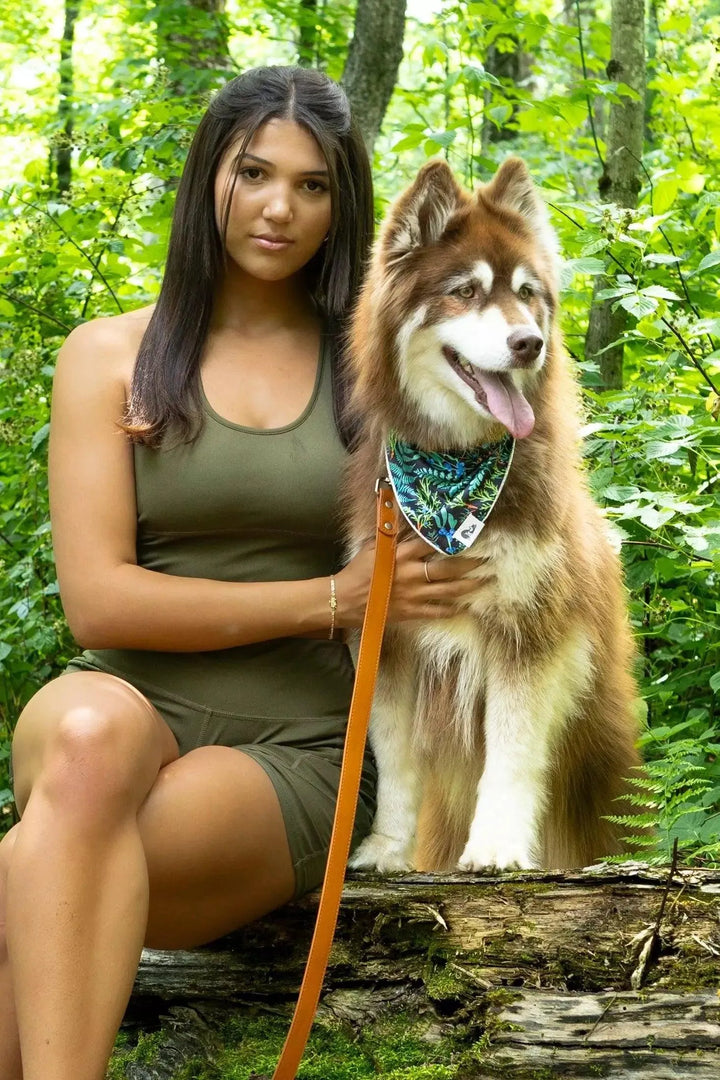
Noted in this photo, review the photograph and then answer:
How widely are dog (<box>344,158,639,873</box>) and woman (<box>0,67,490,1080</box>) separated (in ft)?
0.30

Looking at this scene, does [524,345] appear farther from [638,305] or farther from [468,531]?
[638,305]

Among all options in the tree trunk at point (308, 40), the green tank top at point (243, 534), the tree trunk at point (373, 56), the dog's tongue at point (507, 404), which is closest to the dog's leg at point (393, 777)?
the green tank top at point (243, 534)

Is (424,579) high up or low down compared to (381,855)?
up

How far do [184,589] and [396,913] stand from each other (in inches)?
29.1

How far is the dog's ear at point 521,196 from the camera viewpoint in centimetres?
230

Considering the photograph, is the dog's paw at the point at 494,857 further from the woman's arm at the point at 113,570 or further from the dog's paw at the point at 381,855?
the woman's arm at the point at 113,570

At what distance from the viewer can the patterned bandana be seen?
2.17 m

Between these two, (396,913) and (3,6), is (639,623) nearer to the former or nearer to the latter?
(396,913)

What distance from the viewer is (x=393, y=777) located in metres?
2.38

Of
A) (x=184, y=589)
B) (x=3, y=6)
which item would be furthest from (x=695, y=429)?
(x=3, y=6)

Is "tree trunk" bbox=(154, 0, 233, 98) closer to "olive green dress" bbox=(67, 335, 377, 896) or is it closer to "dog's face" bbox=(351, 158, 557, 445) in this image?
"dog's face" bbox=(351, 158, 557, 445)

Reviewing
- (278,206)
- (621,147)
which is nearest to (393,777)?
(278,206)

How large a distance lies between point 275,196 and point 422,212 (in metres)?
0.30

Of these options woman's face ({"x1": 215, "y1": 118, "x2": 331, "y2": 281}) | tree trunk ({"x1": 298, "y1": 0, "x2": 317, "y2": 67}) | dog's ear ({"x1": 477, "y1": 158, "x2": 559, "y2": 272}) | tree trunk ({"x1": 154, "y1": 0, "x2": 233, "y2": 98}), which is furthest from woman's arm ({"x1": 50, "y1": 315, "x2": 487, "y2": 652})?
tree trunk ({"x1": 298, "y1": 0, "x2": 317, "y2": 67})
